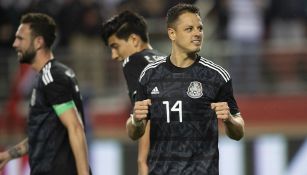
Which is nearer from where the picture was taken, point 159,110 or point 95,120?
point 159,110

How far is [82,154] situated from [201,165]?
3.98 ft

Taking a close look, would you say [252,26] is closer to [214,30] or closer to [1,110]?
[214,30]

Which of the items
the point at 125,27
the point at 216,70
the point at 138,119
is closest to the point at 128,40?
the point at 125,27

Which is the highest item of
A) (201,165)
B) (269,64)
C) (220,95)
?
(269,64)

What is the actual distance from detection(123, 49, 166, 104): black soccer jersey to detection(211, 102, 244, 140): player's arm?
1.19 metres

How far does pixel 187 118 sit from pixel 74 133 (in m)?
1.20

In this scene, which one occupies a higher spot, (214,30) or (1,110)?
(214,30)

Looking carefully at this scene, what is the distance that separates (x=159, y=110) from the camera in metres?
6.48

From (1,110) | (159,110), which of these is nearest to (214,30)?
(1,110)

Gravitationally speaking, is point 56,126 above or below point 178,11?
below

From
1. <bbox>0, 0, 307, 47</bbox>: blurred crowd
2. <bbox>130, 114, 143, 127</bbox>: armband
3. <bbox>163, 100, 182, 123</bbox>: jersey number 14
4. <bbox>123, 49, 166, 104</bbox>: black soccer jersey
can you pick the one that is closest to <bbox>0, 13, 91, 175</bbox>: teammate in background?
<bbox>123, 49, 166, 104</bbox>: black soccer jersey

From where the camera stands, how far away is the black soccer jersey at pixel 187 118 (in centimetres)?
643

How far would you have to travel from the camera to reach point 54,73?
24.4 ft

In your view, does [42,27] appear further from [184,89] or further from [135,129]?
[184,89]
